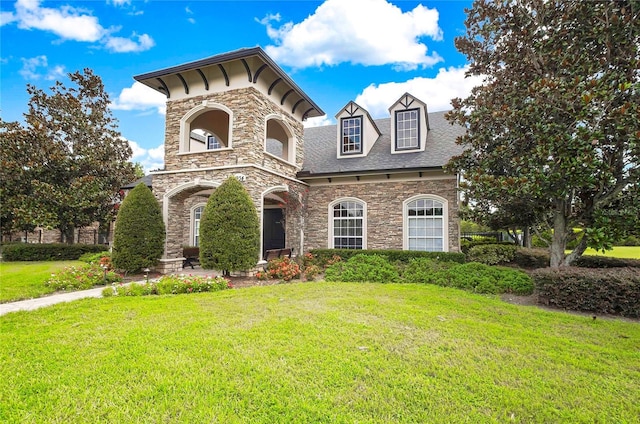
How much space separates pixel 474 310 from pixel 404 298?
135 centimetres

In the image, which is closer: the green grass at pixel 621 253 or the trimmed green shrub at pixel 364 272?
the trimmed green shrub at pixel 364 272

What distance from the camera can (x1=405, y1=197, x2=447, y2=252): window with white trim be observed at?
1185 centimetres

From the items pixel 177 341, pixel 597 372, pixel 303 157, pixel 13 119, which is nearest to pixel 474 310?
pixel 597 372

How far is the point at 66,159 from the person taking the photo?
50.5ft

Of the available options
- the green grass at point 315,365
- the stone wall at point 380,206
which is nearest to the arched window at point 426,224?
the stone wall at point 380,206

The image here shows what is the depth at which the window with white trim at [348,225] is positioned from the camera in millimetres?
12922

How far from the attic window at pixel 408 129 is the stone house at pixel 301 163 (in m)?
0.04

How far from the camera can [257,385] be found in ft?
9.70

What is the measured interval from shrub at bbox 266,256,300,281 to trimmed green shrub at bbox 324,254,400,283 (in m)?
1.04

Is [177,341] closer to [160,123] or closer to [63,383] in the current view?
[63,383]

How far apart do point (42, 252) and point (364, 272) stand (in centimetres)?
1652

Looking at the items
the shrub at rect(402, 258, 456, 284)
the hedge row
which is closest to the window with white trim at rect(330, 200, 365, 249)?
the hedge row

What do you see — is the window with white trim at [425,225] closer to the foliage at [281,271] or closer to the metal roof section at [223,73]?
the foliage at [281,271]

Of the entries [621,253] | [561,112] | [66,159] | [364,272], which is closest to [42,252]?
[66,159]
